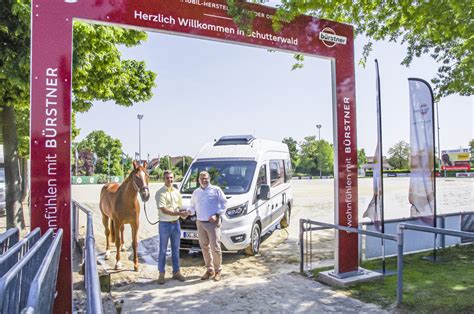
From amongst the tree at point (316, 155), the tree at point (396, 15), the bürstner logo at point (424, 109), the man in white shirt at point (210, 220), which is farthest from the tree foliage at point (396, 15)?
the tree at point (316, 155)

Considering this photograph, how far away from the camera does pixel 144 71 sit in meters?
12.5

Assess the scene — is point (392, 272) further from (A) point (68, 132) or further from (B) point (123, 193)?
(A) point (68, 132)

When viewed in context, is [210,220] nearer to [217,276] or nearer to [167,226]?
[167,226]

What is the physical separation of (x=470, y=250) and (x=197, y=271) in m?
6.31

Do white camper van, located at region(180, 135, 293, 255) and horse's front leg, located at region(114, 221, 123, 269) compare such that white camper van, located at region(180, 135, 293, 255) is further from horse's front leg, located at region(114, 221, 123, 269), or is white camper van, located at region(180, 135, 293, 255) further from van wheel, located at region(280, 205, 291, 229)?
horse's front leg, located at region(114, 221, 123, 269)

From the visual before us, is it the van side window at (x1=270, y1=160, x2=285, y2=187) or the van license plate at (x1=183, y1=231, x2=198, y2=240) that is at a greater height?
the van side window at (x1=270, y1=160, x2=285, y2=187)

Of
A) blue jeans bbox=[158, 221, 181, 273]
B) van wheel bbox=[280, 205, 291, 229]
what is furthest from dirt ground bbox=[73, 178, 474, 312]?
van wheel bbox=[280, 205, 291, 229]

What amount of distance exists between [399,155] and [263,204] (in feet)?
323

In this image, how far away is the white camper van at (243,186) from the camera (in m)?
7.94

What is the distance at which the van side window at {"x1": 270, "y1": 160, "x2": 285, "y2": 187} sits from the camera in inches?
396

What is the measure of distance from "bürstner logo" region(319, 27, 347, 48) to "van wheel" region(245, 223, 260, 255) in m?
4.26

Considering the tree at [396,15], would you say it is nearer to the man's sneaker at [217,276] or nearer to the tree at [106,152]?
the man's sneaker at [217,276]

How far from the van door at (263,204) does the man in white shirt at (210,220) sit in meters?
1.83

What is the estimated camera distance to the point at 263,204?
9.01 m
